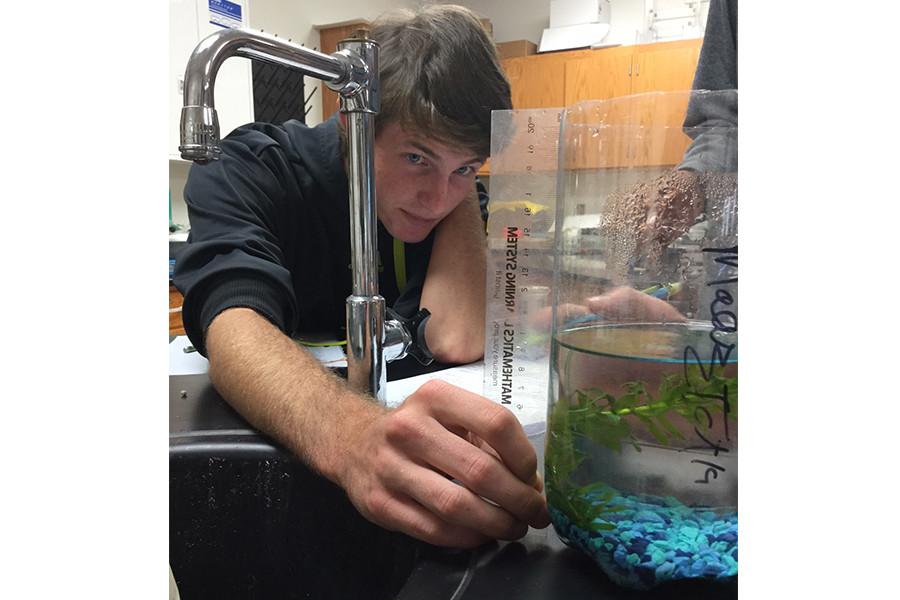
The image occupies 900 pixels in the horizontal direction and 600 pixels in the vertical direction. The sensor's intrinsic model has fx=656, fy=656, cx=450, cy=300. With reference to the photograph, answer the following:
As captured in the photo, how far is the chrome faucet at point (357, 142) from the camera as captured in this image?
50cm

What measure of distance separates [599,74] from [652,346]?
3.66m

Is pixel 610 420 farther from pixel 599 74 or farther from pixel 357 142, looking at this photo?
pixel 599 74

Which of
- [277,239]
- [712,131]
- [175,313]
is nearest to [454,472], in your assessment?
[712,131]

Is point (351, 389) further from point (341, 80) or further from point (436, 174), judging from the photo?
point (436, 174)

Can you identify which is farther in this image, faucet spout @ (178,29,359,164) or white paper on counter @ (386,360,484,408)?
white paper on counter @ (386,360,484,408)

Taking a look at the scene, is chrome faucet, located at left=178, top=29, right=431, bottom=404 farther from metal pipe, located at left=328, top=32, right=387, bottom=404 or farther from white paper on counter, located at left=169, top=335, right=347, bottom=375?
white paper on counter, located at left=169, top=335, right=347, bottom=375

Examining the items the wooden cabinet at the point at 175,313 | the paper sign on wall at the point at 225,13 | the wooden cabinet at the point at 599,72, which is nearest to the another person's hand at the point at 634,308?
the wooden cabinet at the point at 175,313

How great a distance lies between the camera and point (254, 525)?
615 mm

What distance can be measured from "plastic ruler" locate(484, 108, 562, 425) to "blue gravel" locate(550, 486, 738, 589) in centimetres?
30

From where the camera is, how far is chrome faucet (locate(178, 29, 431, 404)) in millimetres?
500

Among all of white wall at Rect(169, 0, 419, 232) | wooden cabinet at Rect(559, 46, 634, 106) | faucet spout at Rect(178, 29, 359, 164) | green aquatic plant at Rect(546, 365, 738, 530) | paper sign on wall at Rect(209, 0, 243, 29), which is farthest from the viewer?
wooden cabinet at Rect(559, 46, 634, 106)

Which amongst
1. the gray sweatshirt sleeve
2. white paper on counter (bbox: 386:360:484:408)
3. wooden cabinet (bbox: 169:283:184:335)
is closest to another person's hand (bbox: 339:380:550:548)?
the gray sweatshirt sleeve

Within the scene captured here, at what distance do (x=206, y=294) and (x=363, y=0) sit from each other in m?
3.62
